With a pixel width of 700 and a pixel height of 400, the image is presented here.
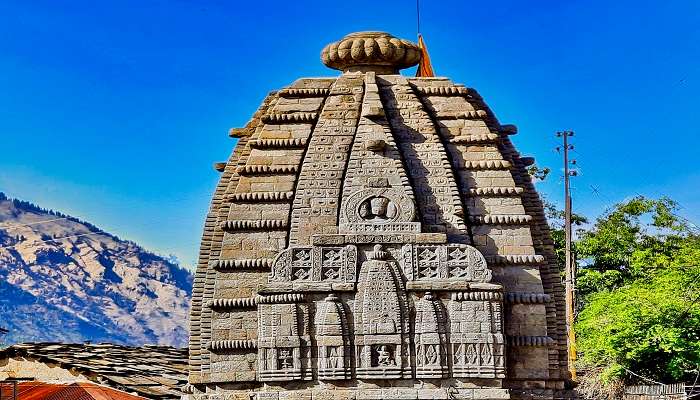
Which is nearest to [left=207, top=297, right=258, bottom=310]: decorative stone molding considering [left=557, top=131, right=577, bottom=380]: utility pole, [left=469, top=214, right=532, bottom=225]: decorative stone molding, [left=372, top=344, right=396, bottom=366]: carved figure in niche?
[left=372, top=344, right=396, bottom=366]: carved figure in niche

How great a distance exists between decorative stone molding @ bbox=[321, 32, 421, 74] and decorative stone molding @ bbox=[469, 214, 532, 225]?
3.32 metres

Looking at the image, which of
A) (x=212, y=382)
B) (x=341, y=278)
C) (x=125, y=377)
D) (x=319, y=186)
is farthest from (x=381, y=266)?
(x=125, y=377)

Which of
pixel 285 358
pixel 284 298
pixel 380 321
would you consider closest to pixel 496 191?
pixel 380 321

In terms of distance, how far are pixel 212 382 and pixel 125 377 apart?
703 cm

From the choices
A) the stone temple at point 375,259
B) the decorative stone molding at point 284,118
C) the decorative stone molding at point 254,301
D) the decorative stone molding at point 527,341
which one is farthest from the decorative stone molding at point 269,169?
the decorative stone molding at point 527,341

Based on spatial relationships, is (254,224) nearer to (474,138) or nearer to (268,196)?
(268,196)

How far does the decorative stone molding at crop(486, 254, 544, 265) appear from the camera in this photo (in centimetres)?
1669

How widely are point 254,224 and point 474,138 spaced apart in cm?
368

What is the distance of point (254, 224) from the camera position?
16.8 m

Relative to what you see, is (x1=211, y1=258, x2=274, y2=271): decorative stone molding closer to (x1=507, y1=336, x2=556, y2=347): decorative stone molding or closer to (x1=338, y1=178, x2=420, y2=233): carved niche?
(x1=338, y1=178, x2=420, y2=233): carved niche

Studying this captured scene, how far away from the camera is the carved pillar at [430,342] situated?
15.9 m

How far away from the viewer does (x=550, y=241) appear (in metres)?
18.2

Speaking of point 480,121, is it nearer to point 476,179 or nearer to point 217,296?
point 476,179

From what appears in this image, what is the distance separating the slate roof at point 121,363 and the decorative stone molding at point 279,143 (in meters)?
6.33
